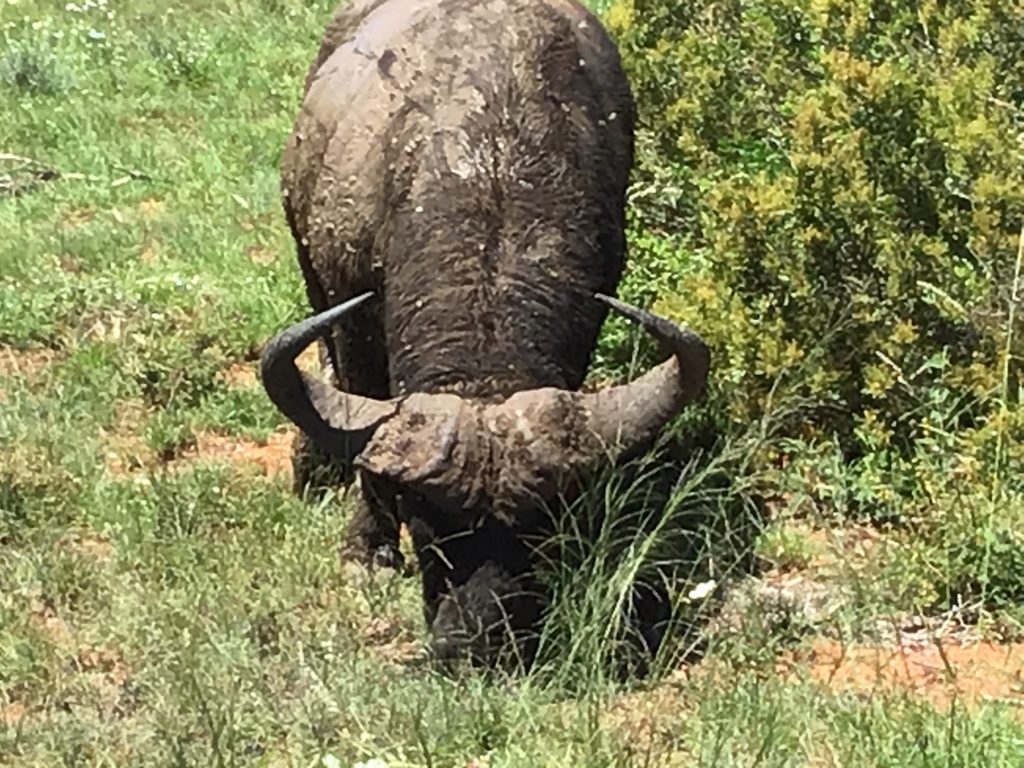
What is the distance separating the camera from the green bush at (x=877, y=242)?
6590 mm

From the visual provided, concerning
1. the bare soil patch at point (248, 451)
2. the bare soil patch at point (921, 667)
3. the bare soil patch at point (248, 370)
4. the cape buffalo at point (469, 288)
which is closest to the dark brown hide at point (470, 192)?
the cape buffalo at point (469, 288)

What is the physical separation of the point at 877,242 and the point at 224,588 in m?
2.89

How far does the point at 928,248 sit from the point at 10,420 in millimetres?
3775

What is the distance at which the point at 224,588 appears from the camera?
5.63m

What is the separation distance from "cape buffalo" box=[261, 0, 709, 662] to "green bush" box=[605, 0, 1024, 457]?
30.9 inches

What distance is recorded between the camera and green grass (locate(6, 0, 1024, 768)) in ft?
14.4

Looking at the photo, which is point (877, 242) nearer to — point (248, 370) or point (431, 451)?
point (431, 451)

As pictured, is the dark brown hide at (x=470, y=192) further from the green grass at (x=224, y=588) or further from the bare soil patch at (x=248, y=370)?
the bare soil patch at (x=248, y=370)

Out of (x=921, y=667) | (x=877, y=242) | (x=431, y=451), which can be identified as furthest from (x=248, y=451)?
(x=921, y=667)

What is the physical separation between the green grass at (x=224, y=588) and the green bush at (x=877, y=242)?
19.5 inches

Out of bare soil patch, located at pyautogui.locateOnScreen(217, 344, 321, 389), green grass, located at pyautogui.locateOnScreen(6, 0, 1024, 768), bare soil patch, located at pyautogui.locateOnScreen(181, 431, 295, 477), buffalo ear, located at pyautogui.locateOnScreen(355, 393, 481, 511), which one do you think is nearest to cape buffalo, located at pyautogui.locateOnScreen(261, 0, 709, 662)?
buffalo ear, located at pyautogui.locateOnScreen(355, 393, 481, 511)

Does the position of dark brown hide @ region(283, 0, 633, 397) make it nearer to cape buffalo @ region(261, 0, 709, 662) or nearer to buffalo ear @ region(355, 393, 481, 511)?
cape buffalo @ region(261, 0, 709, 662)

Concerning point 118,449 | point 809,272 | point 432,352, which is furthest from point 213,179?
point 432,352

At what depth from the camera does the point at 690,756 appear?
14.4 feet
